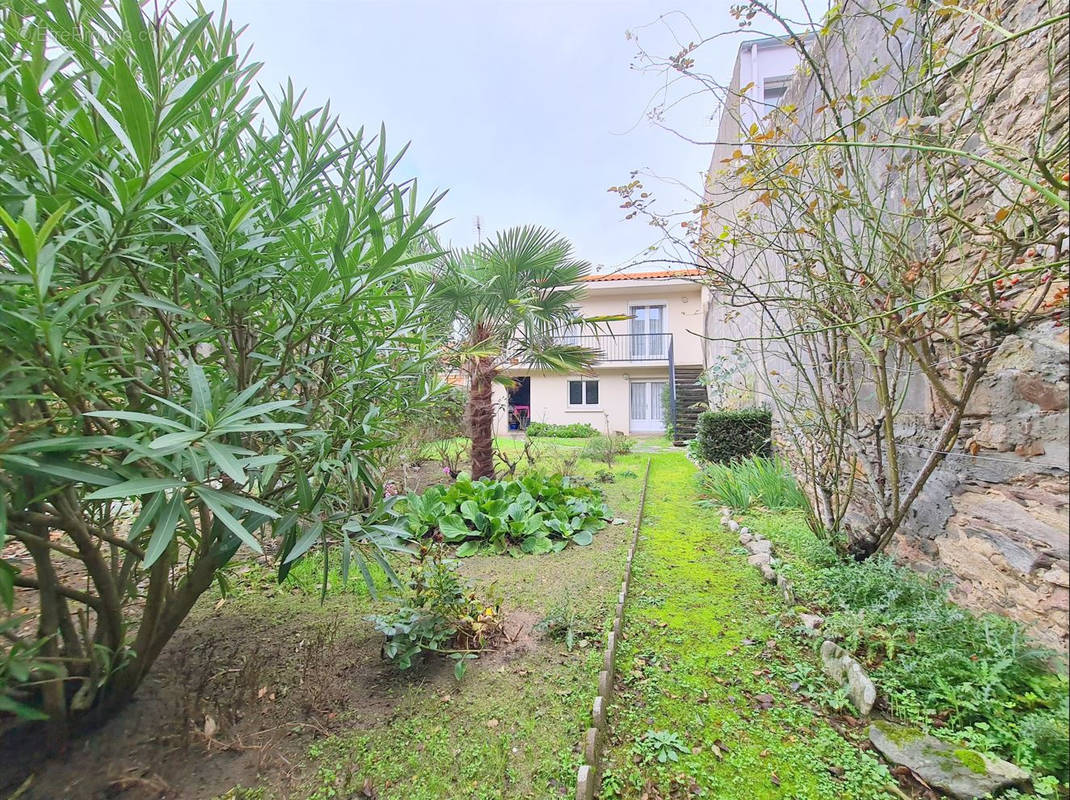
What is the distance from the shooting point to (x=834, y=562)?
297 cm

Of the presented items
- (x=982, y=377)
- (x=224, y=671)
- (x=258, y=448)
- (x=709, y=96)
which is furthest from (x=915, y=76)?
(x=224, y=671)

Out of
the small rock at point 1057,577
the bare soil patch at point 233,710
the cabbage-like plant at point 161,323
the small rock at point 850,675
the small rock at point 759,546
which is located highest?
the cabbage-like plant at point 161,323

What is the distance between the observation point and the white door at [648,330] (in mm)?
15102

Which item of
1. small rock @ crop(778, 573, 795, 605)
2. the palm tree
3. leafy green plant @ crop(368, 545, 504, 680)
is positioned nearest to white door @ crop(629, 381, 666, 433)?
the palm tree

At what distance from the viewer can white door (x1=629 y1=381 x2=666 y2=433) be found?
15422mm

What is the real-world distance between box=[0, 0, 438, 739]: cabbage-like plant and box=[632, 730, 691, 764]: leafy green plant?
4.31 feet

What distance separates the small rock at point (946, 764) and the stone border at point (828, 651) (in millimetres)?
130

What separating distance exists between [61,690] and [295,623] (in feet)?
3.77

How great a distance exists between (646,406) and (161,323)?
14.9m

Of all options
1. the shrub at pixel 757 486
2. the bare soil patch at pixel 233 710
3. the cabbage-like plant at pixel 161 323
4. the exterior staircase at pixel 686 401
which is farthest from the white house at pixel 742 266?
the bare soil patch at pixel 233 710

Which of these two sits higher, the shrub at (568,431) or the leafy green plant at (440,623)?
the shrub at (568,431)

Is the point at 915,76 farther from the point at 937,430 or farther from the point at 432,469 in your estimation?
the point at 432,469

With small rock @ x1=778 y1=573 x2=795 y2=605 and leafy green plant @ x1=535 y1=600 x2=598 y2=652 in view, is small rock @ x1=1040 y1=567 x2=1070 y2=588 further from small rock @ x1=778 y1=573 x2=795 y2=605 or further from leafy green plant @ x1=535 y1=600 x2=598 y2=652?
small rock @ x1=778 y1=573 x2=795 y2=605

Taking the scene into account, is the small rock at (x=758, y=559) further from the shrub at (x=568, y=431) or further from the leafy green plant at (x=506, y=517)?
the shrub at (x=568, y=431)
